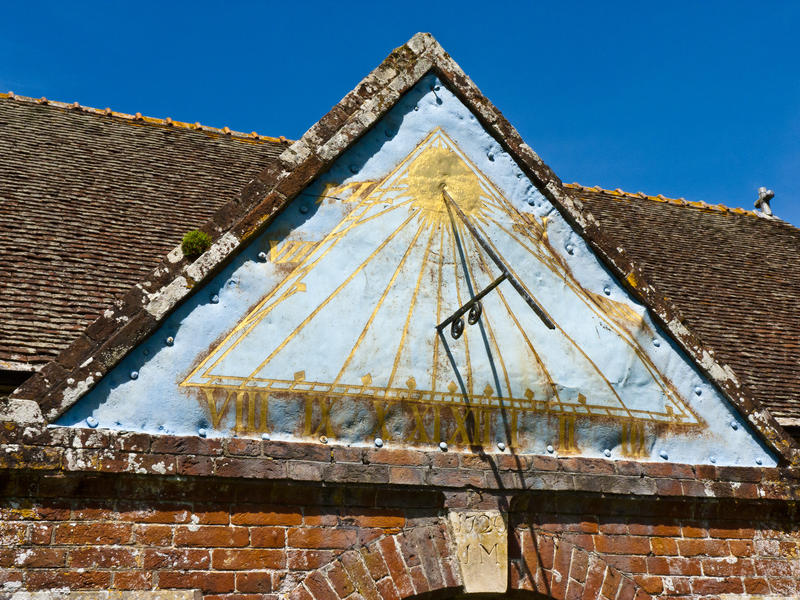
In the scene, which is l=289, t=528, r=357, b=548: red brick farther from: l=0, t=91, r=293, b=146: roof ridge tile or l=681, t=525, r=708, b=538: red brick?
l=0, t=91, r=293, b=146: roof ridge tile

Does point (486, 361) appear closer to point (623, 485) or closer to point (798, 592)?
point (623, 485)

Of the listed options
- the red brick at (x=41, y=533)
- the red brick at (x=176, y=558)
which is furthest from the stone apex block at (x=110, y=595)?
the red brick at (x=41, y=533)

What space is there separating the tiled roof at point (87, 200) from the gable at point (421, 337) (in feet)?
4.74

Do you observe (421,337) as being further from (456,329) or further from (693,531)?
(693,531)

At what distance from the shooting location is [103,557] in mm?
4750

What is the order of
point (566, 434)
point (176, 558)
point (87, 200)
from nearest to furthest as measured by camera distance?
point (176, 558) → point (566, 434) → point (87, 200)

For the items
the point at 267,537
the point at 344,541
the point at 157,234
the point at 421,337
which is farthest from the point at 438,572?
the point at 157,234

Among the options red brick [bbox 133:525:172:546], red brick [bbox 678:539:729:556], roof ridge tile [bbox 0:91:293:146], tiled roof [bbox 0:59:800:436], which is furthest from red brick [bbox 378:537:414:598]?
roof ridge tile [bbox 0:91:293:146]

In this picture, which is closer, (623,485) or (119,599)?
(119,599)

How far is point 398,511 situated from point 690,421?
2.26 meters

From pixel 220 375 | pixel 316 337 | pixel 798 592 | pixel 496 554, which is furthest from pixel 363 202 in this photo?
pixel 798 592

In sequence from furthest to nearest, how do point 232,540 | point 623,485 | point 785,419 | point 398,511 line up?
point 785,419 → point 623,485 → point 398,511 → point 232,540

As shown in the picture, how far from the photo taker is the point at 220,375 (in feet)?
17.0

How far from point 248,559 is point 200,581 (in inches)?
11.5
